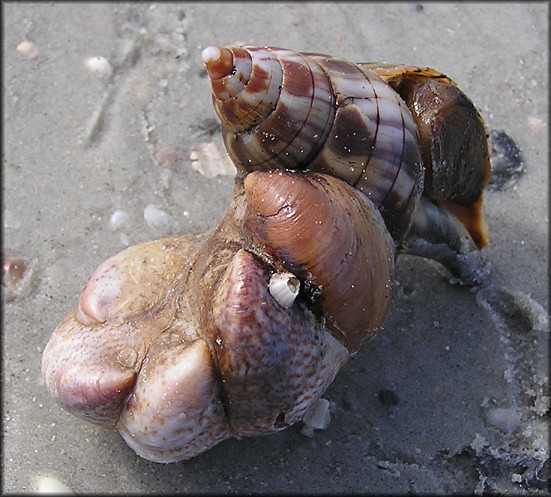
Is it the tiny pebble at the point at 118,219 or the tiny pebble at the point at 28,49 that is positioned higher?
the tiny pebble at the point at 28,49

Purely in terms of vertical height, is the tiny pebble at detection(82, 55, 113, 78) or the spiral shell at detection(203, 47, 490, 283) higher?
the spiral shell at detection(203, 47, 490, 283)

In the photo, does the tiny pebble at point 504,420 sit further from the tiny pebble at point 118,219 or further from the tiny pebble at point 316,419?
the tiny pebble at point 118,219

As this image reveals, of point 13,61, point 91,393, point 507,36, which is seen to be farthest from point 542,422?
point 13,61

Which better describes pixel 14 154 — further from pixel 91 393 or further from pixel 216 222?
pixel 91 393

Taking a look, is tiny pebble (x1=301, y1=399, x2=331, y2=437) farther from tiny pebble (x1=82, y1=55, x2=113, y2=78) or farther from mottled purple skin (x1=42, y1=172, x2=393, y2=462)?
tiny pebble (x1=82, y1=55, x2=113, y2=78)

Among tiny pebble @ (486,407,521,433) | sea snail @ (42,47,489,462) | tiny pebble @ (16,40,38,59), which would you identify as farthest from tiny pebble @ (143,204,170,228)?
tiny pebble @ (486,407,521,433)

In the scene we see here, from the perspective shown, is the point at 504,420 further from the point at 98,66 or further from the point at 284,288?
the point at 98,66

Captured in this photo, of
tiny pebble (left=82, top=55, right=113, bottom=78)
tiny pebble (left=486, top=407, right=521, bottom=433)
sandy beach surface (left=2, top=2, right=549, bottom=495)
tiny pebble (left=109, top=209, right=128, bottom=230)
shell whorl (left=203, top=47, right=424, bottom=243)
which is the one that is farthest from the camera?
tiny pebble (left=82, top=55, right=113, bottom=78)

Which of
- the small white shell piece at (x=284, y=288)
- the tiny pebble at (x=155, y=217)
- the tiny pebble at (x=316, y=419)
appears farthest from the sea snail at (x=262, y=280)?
the tiny pebble at (x=155, y=217)
